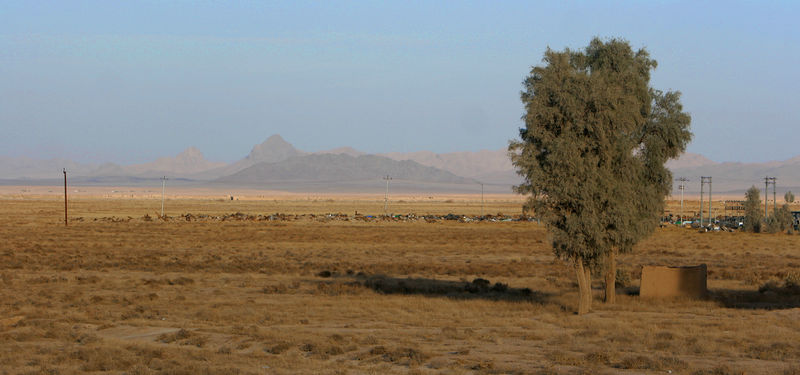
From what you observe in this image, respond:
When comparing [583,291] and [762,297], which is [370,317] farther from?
[762,297]

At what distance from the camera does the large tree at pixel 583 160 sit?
22250mm

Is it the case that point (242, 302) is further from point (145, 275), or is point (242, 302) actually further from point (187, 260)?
point (187, 260)

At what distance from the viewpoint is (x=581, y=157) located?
73.6 feet

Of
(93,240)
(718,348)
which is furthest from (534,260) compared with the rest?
(93,240)

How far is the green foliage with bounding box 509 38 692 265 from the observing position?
875 inches

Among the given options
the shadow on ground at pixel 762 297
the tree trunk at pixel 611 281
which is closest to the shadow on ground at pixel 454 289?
the tree trunk at pixel 611 281

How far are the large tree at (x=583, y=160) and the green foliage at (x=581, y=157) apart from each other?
27 mm

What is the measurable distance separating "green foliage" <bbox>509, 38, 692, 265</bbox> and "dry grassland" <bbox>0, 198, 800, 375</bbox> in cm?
240

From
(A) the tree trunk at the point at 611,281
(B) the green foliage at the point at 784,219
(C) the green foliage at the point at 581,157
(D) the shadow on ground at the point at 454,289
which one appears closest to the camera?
(C) the green foliage at the point at 581,157

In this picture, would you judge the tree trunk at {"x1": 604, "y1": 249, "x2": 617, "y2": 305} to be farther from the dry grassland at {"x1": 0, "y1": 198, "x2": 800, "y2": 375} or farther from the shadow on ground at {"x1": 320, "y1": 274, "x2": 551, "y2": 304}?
the shadow on ground at {"x1": 320, "y1": 274, "x2": 551, "y2": 304}

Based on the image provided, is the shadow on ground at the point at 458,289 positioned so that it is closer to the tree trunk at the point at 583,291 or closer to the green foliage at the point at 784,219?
the tree trunk at the point at 583,291

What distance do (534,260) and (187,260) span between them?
60.9 ft

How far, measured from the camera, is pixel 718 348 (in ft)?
55.8

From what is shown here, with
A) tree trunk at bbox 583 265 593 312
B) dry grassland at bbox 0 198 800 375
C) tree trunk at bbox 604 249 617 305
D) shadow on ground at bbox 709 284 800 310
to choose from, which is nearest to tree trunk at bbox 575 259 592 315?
tree trunk at bbox 583 265 593 312
